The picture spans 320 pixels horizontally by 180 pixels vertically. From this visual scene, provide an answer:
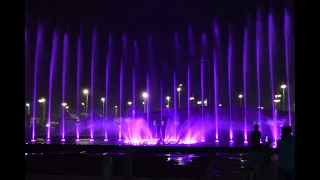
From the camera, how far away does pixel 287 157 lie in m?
5.02

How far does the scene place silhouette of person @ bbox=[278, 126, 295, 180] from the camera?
5000mm

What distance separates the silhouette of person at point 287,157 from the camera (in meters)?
5.00

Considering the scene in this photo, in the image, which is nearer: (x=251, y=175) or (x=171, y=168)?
(x=251, y=175)

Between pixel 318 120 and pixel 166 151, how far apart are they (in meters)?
14.0
